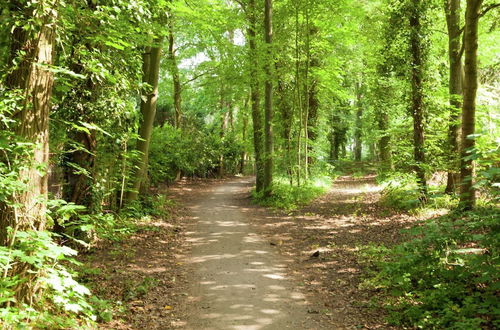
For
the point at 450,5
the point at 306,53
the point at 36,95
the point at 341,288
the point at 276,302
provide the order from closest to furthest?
1. the point at 36,95
2. the point at 276,302
3. the point at 341,288
4. the point at 450,5
5. the point at 306,53

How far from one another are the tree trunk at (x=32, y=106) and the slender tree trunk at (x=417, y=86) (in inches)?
397

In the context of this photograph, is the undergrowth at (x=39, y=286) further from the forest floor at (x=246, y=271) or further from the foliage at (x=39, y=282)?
the forest floor at (x=246, y=271)

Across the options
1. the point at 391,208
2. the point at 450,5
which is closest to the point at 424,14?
the point at 450,5

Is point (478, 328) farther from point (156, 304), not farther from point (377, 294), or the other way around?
point (156, 304)

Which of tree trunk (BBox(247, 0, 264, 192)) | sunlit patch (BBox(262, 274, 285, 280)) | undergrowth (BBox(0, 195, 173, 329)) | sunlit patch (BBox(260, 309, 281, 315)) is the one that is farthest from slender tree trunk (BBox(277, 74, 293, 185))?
undergrowth (BBox(0, 195, 173, 329))

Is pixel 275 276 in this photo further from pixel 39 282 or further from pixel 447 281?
pixel 39 282

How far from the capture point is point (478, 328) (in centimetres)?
384

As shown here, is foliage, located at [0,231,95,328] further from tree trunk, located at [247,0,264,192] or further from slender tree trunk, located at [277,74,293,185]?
slender tree trunk, located at [277,74,293,185]

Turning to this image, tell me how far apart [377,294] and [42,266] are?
442 centimetres

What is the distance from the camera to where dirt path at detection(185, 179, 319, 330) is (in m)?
4.81

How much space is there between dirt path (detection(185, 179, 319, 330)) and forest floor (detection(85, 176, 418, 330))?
0.05ft

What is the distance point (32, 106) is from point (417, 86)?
1056 centimetres

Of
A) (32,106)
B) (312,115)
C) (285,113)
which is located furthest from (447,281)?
(312,115)

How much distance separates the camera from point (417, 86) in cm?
1131
